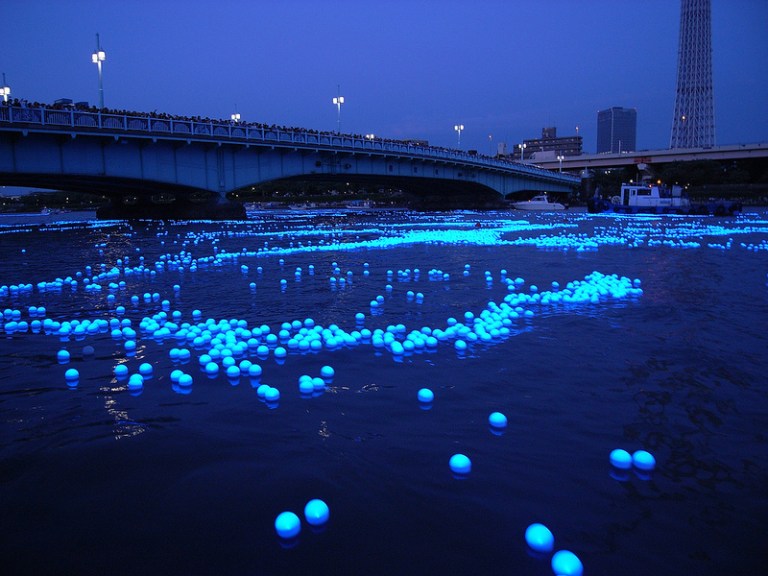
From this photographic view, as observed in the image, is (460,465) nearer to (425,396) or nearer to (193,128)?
(425,396)

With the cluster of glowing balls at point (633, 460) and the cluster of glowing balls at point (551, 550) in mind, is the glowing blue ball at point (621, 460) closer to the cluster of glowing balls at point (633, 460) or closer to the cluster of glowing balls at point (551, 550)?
the cluster of glowing balls at point (633, 460)

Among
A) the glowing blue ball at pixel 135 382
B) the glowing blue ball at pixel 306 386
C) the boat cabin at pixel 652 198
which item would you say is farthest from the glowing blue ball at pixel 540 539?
the boat cabin at pixel 652 198

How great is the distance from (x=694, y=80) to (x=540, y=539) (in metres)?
182

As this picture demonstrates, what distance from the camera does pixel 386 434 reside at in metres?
4.80

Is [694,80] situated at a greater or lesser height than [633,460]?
greater

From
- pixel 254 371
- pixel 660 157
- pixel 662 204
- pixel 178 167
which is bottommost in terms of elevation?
pixel 254 371

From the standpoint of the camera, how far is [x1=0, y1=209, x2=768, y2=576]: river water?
3270 mm

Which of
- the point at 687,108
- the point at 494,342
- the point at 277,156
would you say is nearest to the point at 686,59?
the point at 687,108

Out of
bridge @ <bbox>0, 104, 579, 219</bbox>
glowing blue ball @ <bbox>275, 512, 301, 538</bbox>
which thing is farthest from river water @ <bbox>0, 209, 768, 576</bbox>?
bridge @ <bbox>0, 104, 579, 219</bbox>

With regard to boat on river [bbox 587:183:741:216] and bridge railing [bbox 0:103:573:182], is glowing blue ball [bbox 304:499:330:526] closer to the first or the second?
bridge railing [bbox 0:103:573:182]

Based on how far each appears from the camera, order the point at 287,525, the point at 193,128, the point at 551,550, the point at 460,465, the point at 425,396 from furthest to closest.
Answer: the point at 193,128
the point at 425,396
the point at 460,465
the point at 287,525
the point at 551,550

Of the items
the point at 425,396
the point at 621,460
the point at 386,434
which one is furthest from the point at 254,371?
the point at 621,460

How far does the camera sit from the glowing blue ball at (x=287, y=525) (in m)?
3.33

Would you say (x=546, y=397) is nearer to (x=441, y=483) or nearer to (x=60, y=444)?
(x=441, y=483)
